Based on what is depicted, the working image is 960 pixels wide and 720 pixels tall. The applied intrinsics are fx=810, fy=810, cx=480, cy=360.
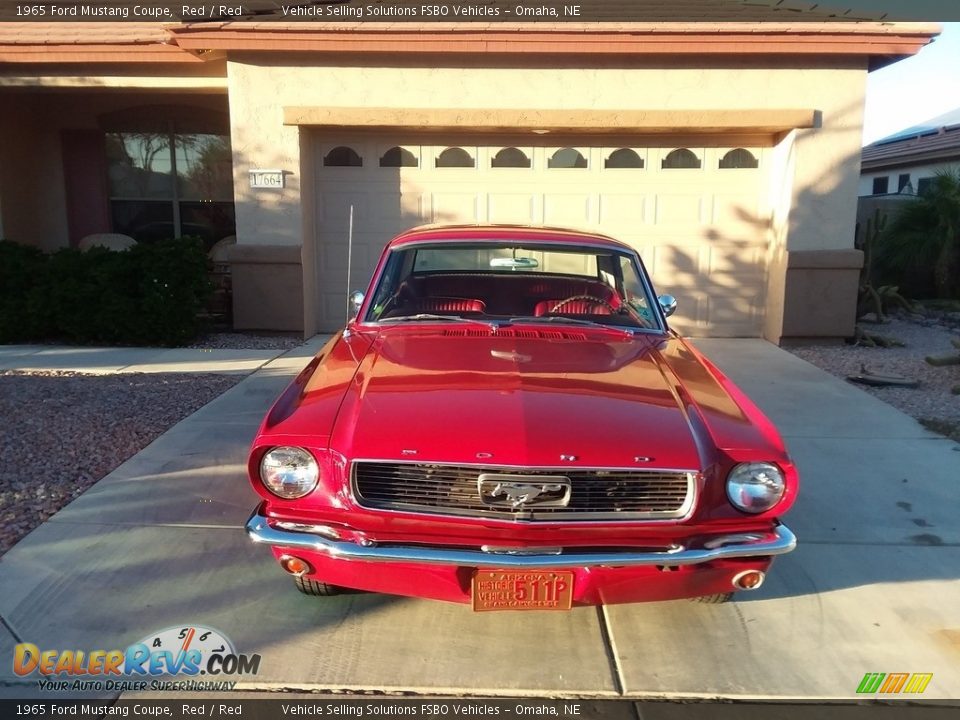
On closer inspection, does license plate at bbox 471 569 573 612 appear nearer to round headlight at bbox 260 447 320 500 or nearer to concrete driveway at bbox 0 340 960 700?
concrete driveway at bbox 0 340 960 700

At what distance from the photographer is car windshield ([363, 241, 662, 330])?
4430 mm

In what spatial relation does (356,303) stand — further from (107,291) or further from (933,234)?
(933,234)

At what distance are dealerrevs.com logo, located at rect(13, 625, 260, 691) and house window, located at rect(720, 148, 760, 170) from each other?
8.05m

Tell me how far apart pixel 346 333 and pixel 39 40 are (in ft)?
24.4

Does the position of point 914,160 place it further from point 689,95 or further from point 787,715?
point 787,715

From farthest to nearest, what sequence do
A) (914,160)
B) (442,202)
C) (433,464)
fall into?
(914,160)
(442,202)
(433,464)

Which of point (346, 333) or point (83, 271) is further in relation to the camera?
Answer: point (83, 271)

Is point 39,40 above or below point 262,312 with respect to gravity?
above

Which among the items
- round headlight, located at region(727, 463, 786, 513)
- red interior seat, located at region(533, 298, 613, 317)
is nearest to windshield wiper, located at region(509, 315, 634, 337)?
red interior seat, located at region(533, 298, 613, 317)

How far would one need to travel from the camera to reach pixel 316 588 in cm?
341

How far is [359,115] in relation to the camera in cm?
888

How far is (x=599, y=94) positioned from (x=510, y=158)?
1233 millimetres

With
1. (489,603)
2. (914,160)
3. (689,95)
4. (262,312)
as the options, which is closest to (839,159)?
(689,95)

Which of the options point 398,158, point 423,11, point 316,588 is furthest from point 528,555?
point 423,11
